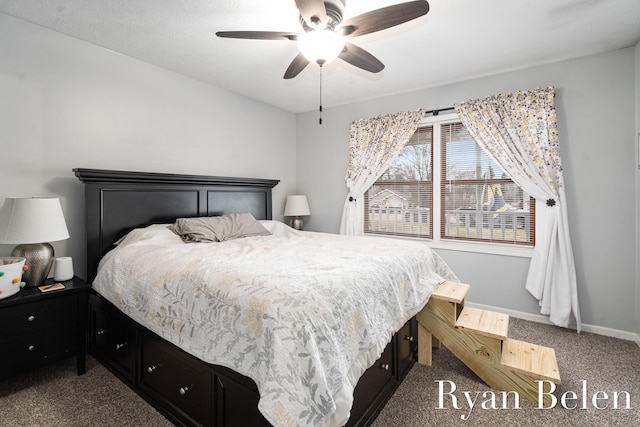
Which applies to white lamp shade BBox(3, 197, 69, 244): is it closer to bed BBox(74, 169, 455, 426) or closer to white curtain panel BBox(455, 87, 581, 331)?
bed BBox(74, 169, 455, 426)

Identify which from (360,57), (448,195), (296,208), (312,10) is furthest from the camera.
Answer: (296,208)

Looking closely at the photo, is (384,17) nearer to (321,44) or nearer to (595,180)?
(321,44)

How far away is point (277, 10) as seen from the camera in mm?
2098

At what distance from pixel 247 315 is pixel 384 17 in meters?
1.71

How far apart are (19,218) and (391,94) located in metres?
3.68

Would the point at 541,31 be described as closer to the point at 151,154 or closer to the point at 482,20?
the point at 482,20

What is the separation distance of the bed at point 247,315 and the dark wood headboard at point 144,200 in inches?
0.4

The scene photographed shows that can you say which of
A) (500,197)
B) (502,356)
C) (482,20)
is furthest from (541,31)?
(502,356)

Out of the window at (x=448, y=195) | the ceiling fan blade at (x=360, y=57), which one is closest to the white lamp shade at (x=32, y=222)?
the ceiling fan blade at (x=360, y=57)

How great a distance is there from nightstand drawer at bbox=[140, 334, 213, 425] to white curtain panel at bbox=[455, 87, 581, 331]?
119 inches

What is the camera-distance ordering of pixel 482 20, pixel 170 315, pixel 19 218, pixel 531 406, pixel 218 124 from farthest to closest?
pixel 218 124 < pixel 482 20 < pixel 19 218 < pixel 531 406 < pixel 170 315

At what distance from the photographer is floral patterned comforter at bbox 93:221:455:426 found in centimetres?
111

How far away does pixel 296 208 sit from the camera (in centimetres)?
420

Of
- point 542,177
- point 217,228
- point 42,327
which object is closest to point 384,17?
point 217,228
